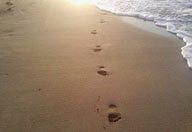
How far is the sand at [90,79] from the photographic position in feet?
7.78

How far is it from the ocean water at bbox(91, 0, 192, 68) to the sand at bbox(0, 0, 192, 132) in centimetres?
50

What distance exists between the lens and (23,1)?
253 inches

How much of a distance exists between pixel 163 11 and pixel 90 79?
3.50 meters

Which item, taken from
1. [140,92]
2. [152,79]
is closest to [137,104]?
[140,92]

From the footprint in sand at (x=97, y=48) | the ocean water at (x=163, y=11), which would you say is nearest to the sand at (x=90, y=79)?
the footprint in sand at (x=97, y=48)

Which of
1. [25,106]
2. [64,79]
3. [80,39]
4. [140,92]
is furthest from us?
[80,39]

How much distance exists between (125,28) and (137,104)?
2.44 meters

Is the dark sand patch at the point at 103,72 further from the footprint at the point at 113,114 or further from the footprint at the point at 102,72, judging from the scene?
the footprint at the point at 113,114

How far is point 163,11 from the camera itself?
587 centimetres

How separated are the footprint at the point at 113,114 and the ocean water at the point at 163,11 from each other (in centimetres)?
186

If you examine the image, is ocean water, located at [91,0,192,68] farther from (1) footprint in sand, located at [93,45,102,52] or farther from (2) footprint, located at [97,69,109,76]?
(2) footprint, located at [97,69,109,76]

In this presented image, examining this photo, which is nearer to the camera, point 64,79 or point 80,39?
point 64,79

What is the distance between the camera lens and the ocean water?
4.75m

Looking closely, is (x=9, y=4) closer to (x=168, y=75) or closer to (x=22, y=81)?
(x=22, y=81)
